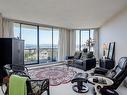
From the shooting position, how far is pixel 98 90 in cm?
289

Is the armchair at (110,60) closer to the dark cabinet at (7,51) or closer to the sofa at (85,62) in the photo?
the sofa at (85,62)

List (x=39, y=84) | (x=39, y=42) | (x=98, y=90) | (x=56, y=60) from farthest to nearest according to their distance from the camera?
(x=56, y=60) → (x=39, y=42) → (x=98, y=90) → (x=39, y=84)

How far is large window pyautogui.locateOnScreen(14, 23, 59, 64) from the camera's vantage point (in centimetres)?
640

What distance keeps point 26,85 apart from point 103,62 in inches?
186

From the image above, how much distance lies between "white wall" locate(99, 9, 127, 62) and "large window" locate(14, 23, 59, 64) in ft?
10.5

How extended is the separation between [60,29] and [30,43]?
7.47 ft

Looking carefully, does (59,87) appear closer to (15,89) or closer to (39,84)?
(39,84)

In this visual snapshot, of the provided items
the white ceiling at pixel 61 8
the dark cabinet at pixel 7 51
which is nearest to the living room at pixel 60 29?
the white ceiling at pixel 61 8

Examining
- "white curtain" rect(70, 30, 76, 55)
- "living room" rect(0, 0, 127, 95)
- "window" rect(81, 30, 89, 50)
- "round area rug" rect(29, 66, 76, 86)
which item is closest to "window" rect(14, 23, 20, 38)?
"living room" rect(0, 0, 127, 95)

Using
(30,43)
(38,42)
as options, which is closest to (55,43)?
(38,42)

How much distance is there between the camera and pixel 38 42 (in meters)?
Answer: 6.95

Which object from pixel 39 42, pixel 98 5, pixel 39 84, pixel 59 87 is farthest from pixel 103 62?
pixel 39 84

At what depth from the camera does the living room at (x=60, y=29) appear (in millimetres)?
4348

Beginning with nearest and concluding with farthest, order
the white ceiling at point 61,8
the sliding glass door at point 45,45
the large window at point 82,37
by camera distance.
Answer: the white ceiling at point 61,8
the sliding glass door at point 45,45
the large window at point 82,37
